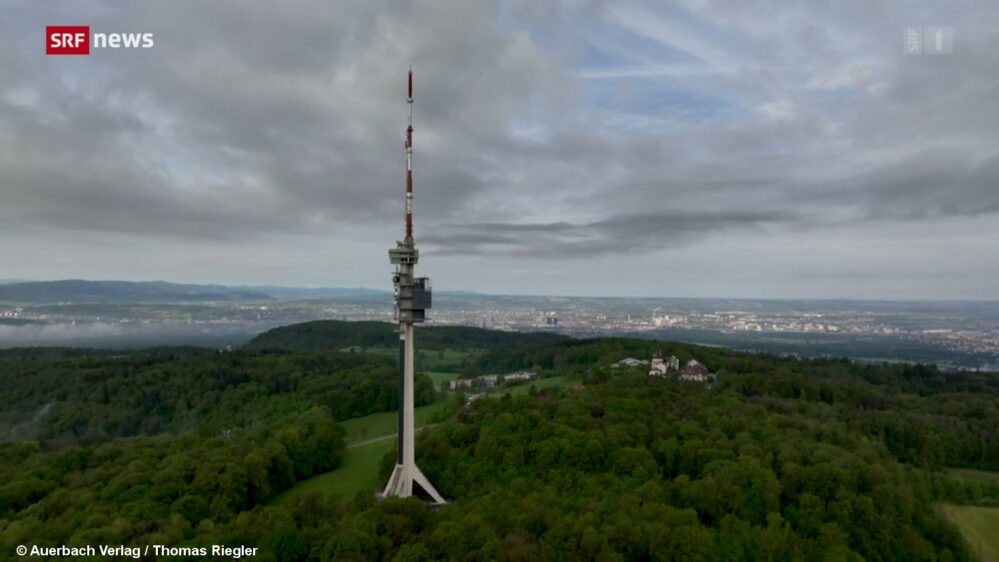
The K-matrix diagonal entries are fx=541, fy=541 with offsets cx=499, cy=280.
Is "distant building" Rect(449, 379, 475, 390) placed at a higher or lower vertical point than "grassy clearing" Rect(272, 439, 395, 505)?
higher

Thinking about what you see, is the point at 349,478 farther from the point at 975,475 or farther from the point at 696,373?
the point at 975,475

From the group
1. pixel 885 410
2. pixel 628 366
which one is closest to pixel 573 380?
pixel 628 366

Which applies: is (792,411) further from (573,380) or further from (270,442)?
(270,442)

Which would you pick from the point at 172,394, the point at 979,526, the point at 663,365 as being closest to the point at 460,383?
the point at 663,365

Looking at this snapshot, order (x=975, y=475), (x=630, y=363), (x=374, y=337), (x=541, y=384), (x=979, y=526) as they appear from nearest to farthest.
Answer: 1. (x=979, y=526)
2. (x=975, y=475)
3. (x=541, y=384)
4. (x=630, y=363)
5. (x=374, y=337)

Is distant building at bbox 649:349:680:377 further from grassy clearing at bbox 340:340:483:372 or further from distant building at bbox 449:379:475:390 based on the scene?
grassy clearing at bbox 340:340:483:372

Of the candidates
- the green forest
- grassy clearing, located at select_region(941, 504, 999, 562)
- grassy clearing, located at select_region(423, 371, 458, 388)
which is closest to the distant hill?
grassy clearing, located at select_region(423, 371, 458, 388)
